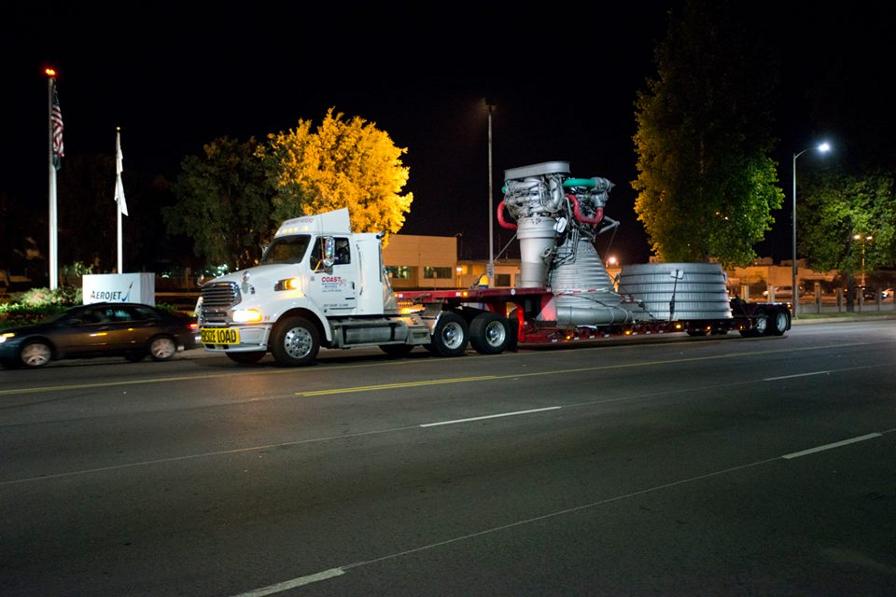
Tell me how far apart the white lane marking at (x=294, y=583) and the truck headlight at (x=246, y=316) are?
12.1 metres

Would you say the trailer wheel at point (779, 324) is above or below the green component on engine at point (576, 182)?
below

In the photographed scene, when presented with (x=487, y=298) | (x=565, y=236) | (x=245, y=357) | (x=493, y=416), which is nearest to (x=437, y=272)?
(x=565, y=236)

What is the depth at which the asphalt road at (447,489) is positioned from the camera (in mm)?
5066

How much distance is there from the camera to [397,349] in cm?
2106

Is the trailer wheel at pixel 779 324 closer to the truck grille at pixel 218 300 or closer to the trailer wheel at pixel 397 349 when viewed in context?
the trailer wheel at pixel 397 349

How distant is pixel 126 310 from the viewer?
18922mm

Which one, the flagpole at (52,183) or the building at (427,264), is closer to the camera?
the flagpole at (52,183)

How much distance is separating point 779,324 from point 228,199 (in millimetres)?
26069

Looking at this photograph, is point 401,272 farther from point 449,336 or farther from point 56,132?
point 449,336

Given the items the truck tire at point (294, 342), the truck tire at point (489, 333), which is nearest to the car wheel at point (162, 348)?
the truck tire at point (294, 342)

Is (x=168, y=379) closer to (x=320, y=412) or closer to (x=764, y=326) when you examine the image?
(x=320, y=412)

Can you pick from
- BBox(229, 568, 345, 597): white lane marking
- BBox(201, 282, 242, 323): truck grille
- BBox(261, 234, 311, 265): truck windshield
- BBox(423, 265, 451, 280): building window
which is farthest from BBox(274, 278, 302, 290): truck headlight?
BBox(423, 265, 451, 280): building window

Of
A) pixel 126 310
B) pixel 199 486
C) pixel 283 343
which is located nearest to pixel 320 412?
pixel 199 486

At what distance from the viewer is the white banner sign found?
975 inches
